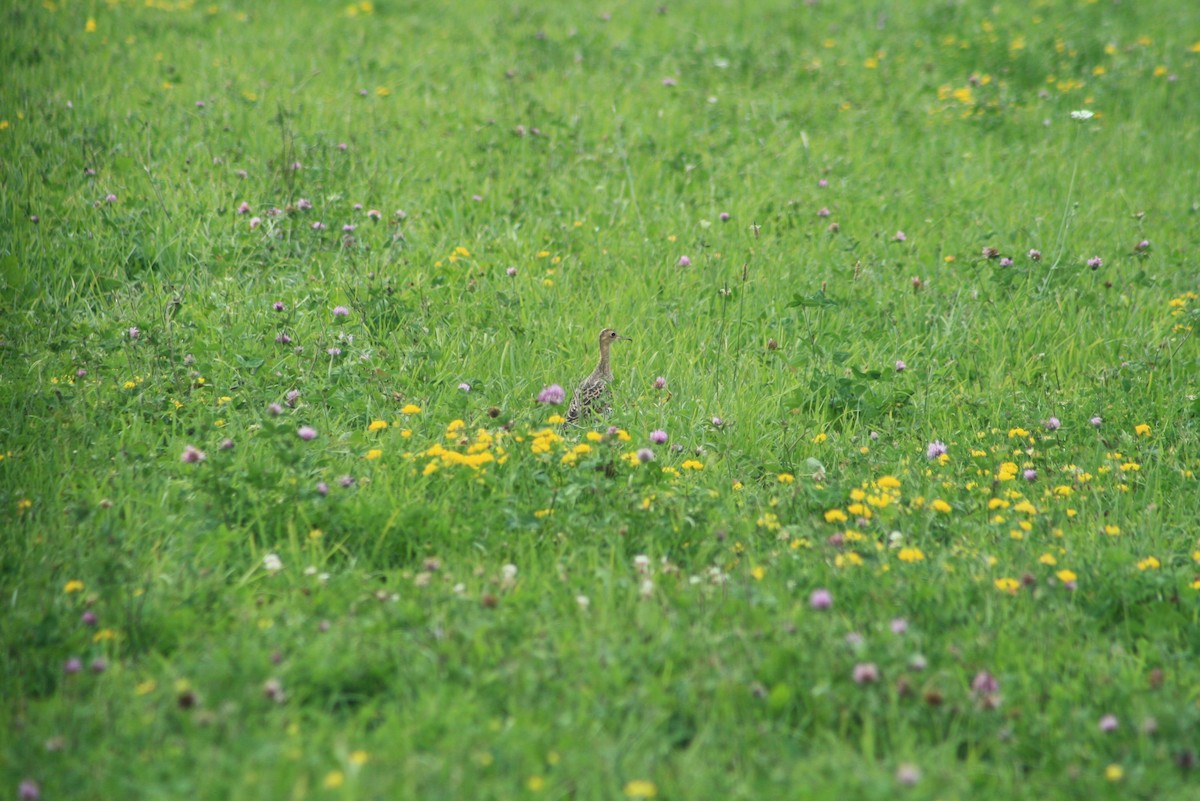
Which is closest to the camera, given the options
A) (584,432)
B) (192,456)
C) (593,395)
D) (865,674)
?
(865,674)

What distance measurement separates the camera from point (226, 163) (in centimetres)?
729

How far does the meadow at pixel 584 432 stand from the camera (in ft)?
10.2

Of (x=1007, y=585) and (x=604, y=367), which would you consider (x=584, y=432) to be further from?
(x=1007, y=585)

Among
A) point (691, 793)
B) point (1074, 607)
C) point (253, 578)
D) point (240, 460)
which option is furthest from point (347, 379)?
point (1074, 607)

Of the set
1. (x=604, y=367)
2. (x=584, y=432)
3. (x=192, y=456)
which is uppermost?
(x=192, y=456)

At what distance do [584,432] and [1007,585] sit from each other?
6.42ft

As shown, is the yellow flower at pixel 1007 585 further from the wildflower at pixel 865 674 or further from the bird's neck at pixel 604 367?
the bird's neck at pixel 604 367

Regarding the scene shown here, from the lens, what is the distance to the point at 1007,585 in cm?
372

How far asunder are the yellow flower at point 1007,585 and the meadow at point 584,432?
0.14 feet

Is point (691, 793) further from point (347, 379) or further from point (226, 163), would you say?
point (226, 163)

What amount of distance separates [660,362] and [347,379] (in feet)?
5.41

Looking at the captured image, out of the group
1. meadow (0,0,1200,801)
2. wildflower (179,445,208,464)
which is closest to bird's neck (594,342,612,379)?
meadow (0,0,1200,801)

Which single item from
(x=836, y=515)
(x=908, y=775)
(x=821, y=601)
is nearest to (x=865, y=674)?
(x=821, y=601)

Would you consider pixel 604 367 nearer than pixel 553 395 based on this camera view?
No
